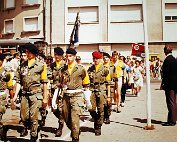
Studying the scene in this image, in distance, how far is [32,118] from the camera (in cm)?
672

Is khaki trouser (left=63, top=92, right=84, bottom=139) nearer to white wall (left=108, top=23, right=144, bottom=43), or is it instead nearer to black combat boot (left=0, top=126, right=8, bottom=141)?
black combat boot (left=0, top=126, right=8, bottom=141)

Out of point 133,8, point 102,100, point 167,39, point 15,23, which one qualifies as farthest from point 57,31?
point 102,100

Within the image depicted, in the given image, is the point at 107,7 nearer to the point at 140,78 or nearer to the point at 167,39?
the point at 167,39

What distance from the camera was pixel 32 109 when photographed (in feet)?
22.1

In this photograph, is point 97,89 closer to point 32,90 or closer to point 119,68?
point 32,90

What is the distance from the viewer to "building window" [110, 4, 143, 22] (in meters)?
32.3

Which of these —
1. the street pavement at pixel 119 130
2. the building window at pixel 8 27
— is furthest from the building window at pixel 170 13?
the street pavement at pixel 119 130

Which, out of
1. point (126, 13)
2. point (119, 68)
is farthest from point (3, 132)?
point (126, 13)

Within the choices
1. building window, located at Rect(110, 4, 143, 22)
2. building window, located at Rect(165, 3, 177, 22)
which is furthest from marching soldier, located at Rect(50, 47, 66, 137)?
building window, located at Rect(165, 3, 177, 22)

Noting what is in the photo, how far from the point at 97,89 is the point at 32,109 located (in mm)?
2348

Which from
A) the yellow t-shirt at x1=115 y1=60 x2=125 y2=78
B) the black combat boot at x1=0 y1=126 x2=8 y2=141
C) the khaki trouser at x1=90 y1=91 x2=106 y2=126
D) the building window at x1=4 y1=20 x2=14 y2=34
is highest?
the building window at x1=4 y1=20 x2=14 y2=34

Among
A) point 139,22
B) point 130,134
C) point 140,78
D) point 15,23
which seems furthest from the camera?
point 15,23

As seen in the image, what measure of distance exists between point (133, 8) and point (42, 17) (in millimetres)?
8938

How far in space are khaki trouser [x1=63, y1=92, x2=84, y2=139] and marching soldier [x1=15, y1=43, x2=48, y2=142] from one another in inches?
16.9
